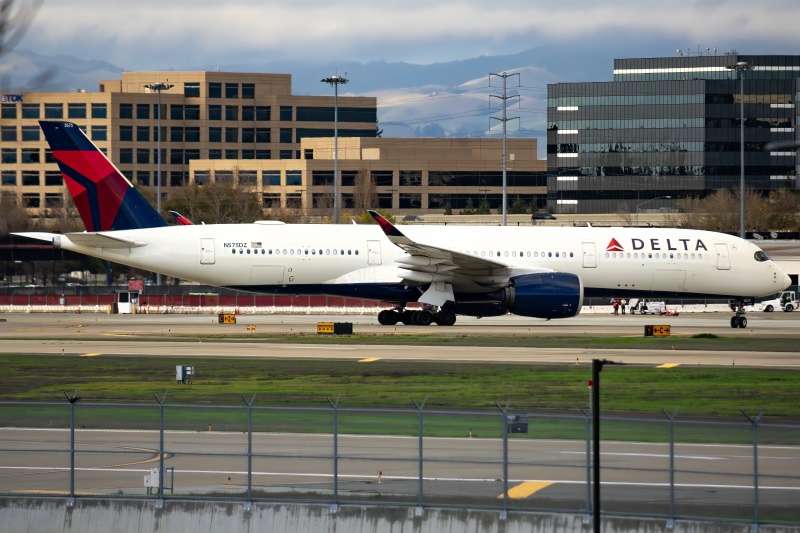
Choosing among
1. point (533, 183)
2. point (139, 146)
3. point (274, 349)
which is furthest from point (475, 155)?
point (274, 349)

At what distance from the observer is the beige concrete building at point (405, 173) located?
501 ft

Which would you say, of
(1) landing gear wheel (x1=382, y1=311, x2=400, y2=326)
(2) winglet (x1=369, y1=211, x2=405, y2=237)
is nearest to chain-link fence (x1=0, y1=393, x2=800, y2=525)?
(2) winglet (x1=369, y1=211, x2=405, y2=237)

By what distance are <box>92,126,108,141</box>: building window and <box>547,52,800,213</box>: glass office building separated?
2537 inches

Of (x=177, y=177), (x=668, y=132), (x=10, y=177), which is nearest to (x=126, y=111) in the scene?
(x=177, y=177)

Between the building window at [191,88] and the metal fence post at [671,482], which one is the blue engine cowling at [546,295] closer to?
the metal fence post at [671,482]

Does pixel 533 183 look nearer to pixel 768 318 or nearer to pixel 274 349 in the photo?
pixel 768 318

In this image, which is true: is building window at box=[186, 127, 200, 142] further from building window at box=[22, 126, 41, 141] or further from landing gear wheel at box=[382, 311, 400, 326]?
landing gear wheel at box=[382, 311, 400, 326]

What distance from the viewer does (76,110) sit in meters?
169

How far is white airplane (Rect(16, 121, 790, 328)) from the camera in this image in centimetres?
4875

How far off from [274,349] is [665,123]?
12035 centimetres

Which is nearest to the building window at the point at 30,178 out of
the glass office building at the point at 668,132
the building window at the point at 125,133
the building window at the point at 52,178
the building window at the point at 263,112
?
the building window at the point at 52,178

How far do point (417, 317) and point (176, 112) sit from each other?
131 meters

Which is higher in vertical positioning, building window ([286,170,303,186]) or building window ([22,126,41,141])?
building window ([22,126,41,141])

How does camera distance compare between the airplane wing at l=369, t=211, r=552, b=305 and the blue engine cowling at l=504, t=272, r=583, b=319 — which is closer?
the blue engine cowling at l=504, t=272, r=583, b=319
